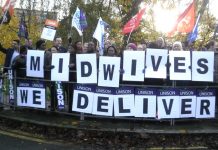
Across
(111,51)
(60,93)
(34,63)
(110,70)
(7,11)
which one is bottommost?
(60,93)

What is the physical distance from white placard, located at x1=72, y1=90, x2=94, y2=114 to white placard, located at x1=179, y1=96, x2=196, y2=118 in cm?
217

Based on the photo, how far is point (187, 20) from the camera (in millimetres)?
11984

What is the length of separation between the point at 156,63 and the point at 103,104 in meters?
1.60

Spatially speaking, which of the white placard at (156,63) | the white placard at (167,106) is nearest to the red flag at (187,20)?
the white placard at (156,63)

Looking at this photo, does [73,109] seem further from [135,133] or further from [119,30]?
[119,30]

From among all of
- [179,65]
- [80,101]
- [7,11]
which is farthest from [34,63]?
[179,65]

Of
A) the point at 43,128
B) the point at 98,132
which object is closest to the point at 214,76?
the point at 98,132

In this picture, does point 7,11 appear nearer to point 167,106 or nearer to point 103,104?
point 103,104

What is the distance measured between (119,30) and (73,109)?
2257 centimetres

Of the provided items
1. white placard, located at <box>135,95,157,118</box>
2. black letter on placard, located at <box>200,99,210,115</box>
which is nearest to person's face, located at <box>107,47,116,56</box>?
white placard, located at <box>135,95,157,118</box>

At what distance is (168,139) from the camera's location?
958 centimetres

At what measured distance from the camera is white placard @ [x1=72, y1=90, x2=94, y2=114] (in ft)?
33.5

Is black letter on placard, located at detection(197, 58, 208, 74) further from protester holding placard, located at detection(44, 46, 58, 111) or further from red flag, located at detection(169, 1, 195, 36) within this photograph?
protester holding placard, located at detection(44, 46, 58, 111)

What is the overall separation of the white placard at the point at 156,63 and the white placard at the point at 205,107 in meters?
1.10
